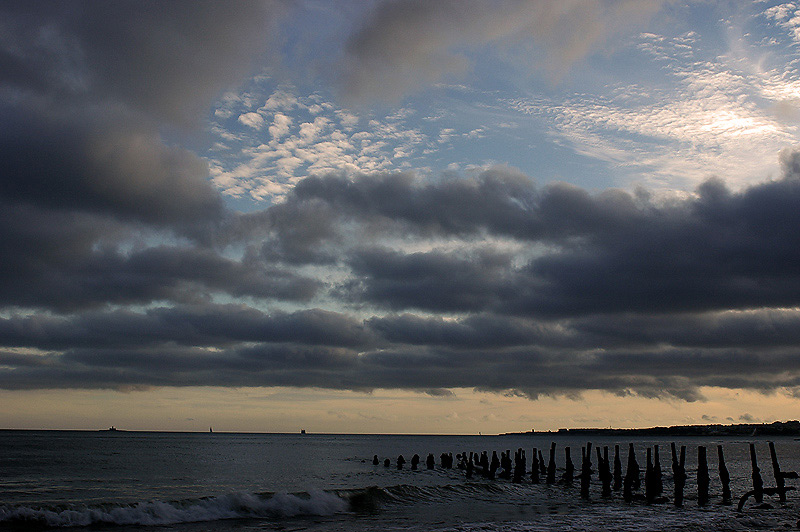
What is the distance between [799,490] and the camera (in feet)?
129

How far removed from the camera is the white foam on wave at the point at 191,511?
2598 centimetres

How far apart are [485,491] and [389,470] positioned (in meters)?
26.0

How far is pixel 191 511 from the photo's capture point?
2908 cm

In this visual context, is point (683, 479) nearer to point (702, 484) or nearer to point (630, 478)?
point (702, 484)

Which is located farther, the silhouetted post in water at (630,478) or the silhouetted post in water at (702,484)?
the silhouetted post in water at (630,478)

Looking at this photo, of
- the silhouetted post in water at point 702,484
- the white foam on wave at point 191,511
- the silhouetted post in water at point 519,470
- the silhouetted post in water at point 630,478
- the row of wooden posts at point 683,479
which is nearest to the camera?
the white foam on wave at point 191,511

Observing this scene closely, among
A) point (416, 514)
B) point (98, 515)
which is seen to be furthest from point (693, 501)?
point (98, 515)

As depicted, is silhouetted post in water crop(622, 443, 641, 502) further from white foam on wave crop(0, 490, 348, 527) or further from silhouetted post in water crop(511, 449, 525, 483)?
white foam on wave crop(0, 490, 348, 527)

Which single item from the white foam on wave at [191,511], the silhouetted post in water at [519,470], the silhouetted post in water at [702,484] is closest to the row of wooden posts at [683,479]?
the silhouetted post in water at [702,484]

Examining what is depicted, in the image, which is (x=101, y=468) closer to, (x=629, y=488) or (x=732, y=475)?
(x=629, y=488)

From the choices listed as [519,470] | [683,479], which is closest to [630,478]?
[683,479]

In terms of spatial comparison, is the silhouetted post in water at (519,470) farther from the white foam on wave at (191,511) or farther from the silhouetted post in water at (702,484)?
the white foam on wave at (191,511)

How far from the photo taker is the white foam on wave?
2598 cm

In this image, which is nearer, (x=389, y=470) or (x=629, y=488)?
(x=629, y=488)
